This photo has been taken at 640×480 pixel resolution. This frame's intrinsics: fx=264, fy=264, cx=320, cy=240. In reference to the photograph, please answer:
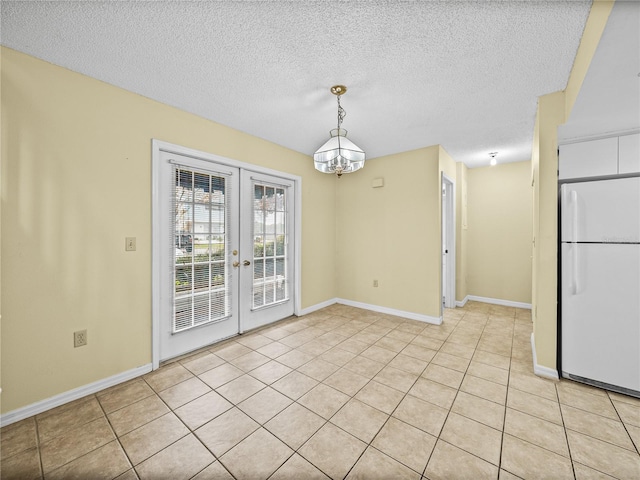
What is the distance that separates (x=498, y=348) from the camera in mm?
2904

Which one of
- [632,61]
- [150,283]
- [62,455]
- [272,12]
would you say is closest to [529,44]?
[632,61]

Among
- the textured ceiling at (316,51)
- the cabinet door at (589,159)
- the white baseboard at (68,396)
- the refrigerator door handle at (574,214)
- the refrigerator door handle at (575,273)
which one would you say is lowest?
the white baseboard at (68,396)

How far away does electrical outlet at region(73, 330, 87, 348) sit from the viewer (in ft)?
6.71

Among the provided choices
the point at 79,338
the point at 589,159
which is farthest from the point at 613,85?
the point at 79,338

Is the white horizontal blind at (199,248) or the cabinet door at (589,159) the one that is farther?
the white horizontal blind at (199,248)

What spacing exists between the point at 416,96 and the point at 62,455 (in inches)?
141

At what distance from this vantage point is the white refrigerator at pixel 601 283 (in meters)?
2.04

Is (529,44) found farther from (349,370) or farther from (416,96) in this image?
(349,370)

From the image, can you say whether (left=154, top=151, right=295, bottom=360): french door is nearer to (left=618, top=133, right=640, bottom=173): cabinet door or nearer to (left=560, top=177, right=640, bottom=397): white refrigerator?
(left=560, top=177, right=640, bottom=397): white refrigerator

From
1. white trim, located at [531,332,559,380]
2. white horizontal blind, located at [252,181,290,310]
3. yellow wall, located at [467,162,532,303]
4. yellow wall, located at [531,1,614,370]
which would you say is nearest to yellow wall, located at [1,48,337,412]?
white horizontal blind, located at [252,181,290,310]

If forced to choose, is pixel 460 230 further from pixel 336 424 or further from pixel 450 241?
pixel 336 424

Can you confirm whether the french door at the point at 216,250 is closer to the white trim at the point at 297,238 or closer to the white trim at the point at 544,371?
the white trim at the point at 297,238

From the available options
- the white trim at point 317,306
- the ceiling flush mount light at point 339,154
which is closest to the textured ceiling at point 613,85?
the ceiling flush mount light at point 339,154

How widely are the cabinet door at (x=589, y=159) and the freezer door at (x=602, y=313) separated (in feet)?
2.06
